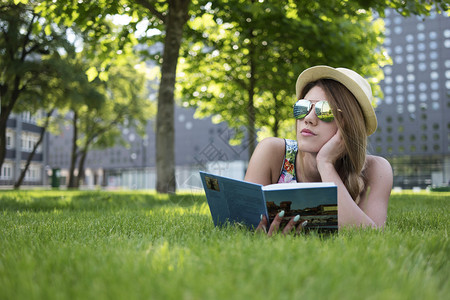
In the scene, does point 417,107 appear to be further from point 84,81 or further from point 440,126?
point 84,81

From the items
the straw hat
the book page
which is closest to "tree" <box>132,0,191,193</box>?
the straw hat

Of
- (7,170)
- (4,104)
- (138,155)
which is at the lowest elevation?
(7,170)

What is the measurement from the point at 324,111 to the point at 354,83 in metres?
0.31

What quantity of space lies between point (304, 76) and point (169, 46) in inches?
273

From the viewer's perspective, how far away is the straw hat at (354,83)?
3057mm

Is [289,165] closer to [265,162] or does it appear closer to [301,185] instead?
[265,162]

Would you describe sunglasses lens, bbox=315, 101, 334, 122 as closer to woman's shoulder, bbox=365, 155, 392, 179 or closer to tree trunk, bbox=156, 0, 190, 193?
woman's shoulder, bbox=365, 155, 392, 179

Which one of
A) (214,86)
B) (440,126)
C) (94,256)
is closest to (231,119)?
(214,86)

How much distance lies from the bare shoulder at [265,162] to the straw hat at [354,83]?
2.17 ft

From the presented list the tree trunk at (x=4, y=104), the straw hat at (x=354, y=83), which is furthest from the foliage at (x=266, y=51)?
the tree trunk at (x=4, y=104)

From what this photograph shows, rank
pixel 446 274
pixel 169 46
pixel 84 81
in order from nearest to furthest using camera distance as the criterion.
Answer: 1. pixel 446 274
2. pixel 169 46
3. pixel 84 81

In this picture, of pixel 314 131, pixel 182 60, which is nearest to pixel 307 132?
pixel 314 131

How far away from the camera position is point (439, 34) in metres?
73.2

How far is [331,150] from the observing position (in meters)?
3.06
